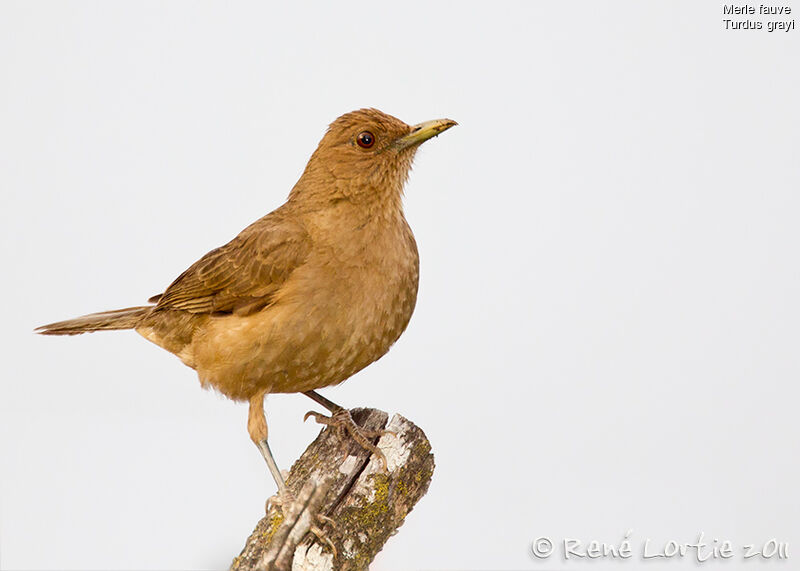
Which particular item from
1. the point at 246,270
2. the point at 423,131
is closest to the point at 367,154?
the point at 423,131

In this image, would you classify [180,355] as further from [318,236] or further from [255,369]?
[318,236]

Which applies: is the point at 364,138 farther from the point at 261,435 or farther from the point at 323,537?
the point at 323,537

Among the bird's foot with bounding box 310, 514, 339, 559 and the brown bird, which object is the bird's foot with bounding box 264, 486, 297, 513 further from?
the bird's foot with bounding box 310, 514, 339, 559

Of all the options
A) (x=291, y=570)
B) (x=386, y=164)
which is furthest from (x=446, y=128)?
(x=291, y=570)

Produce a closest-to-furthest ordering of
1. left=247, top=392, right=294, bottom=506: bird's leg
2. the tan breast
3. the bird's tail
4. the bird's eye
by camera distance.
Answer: the tan breast, left=247, top=392, right=294, bottom=506: bird's leg, the bird's eye, the bird's tail

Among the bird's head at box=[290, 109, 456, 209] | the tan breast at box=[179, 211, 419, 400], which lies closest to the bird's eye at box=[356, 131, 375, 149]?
the bird's head at box=[290, 109, 456, 209]

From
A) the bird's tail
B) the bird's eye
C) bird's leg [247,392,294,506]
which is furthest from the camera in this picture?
the bird's tail

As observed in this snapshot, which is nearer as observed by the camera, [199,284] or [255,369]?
[255,369]
